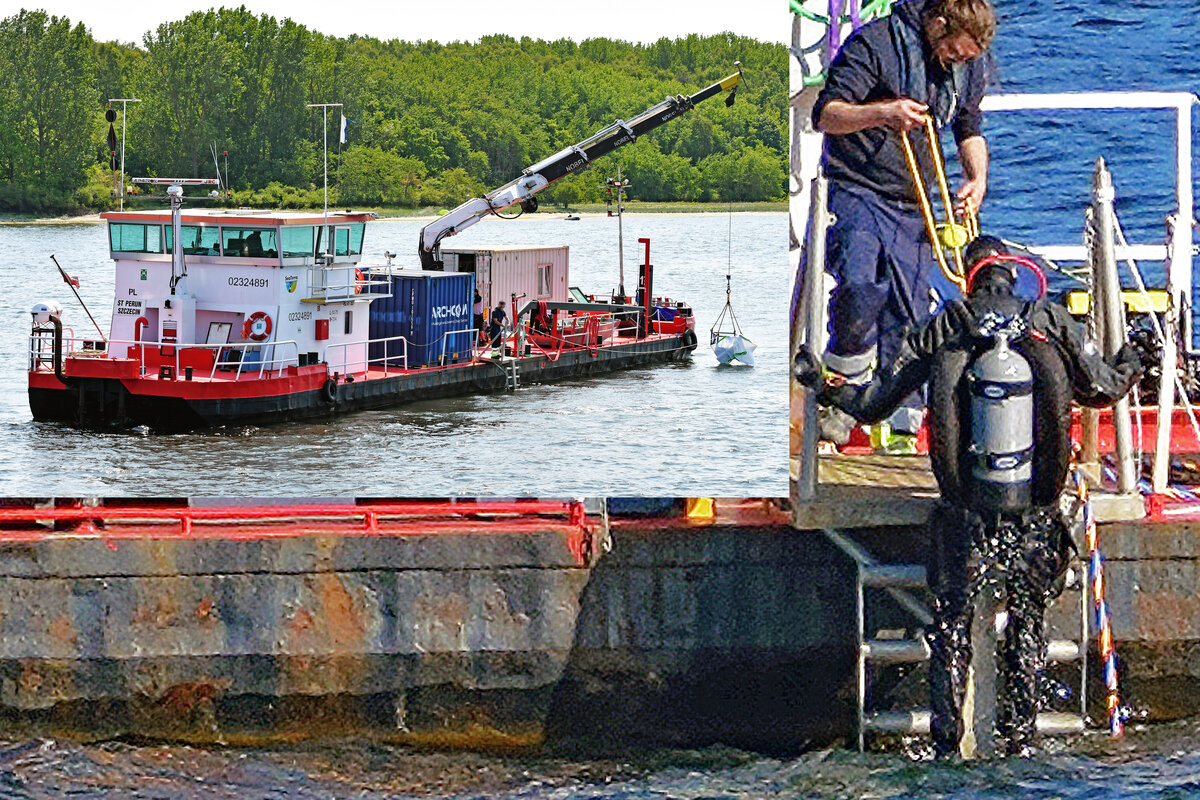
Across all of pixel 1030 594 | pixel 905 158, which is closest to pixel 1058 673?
pixel 1030 594

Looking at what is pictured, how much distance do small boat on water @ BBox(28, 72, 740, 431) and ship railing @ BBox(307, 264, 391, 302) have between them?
36mm

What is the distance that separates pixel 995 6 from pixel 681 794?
497 cm

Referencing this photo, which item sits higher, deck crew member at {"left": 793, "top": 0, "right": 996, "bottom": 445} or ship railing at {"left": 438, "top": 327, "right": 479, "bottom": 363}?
deck crew member at {"left": 793, "top": 0, "right": 996, "bottom": 445}

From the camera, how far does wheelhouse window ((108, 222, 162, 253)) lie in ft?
141

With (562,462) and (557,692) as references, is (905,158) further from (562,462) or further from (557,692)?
(562,462)

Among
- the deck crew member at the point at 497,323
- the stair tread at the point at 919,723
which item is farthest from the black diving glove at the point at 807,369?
the deck crew member at the point at 497,323

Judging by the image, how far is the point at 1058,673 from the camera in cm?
1098

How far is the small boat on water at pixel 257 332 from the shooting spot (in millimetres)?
40625

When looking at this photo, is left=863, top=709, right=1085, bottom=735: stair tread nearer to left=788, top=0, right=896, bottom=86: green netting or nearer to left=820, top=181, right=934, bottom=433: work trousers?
left=820, top=181, right=934, bottom=433: work trousers

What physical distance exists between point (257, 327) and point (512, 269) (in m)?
12.7

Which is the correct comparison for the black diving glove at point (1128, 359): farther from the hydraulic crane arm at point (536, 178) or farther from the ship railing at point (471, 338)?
the hydraulic crane arm at point (536, 178)

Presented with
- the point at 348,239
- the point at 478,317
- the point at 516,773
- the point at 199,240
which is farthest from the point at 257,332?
the point at 516,773

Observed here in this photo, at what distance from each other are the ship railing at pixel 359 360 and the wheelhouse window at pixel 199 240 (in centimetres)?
362

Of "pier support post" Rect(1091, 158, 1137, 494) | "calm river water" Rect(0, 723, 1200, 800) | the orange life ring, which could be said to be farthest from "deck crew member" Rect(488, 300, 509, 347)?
"pier support post" Rect(1091, 158, 1137, 494)
